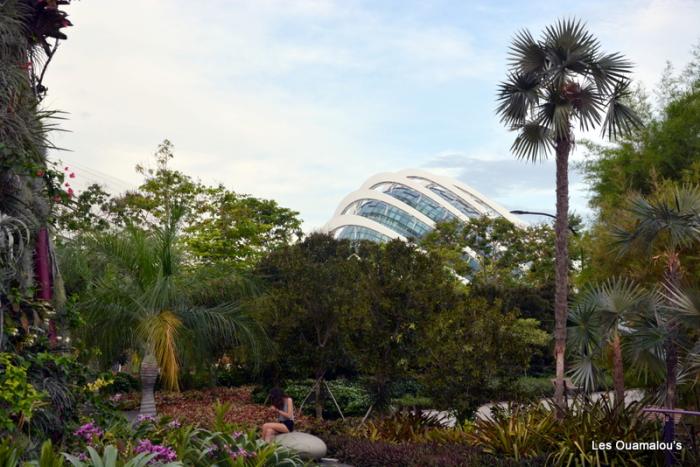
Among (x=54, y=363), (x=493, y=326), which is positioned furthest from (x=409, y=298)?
(x=54, y=363)

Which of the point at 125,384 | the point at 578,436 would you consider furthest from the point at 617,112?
the point at 125,384

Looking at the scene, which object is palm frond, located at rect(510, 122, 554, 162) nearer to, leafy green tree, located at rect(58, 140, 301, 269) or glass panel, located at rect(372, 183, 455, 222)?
leafy green tree, located at rect(58, 140, 301, 269)

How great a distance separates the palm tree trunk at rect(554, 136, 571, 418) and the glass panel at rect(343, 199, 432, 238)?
52767 mm

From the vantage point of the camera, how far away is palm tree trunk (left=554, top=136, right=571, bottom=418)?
13479 mm

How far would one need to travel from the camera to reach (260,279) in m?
23.1

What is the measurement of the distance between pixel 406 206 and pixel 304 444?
195 ft

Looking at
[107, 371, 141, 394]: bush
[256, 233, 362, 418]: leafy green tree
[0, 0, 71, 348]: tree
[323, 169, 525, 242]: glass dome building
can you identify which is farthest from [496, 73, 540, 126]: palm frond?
[323, 169, 525, 242]: glass dome building

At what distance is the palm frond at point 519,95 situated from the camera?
15078mm

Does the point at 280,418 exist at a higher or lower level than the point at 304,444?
higher

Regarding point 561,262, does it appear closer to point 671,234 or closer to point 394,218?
point 671,234

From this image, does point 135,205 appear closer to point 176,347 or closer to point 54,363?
point 176,347

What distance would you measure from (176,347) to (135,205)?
54.5 ft

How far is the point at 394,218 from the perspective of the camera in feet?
235

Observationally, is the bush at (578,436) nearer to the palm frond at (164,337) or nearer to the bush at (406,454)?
the bush at (406,454)
